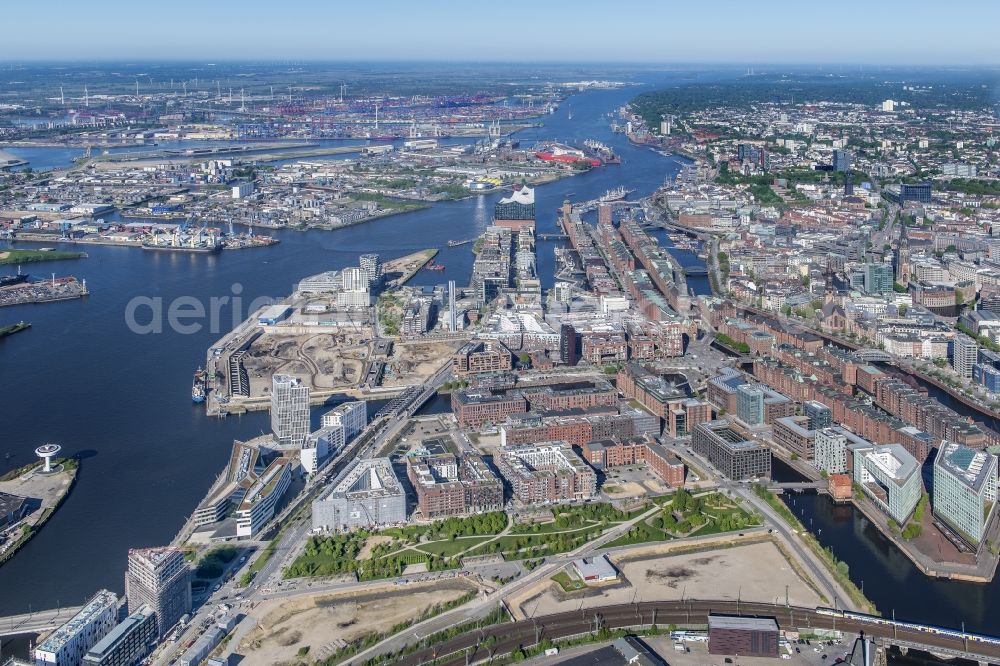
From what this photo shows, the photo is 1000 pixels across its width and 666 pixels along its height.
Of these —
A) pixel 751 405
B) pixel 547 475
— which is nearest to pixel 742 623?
pixel 547 475

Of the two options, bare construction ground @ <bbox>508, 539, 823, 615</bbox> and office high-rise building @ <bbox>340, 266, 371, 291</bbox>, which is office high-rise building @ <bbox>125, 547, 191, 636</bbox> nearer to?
bare construction ground @ <bbox>508, 539, 823, 615</bbox>

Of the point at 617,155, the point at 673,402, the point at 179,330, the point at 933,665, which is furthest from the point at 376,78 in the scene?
the point at 933,665

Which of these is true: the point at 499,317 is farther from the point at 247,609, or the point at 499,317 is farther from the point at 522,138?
the point at 522,138

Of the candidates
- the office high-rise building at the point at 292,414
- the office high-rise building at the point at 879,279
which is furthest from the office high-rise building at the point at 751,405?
the office high-rise building at the point at 879,279

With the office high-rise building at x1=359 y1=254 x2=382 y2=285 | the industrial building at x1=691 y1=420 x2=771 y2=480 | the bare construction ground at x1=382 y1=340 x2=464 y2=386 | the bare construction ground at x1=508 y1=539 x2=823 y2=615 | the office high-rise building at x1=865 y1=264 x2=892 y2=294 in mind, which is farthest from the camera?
the office high-rise building at x1=359 y1=254 x2=382 y2=285

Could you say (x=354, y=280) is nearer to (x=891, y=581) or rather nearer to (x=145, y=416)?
(x=145, y=416)

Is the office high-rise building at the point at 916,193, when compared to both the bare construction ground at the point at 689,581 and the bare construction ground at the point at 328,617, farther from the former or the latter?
the bare construction ground at the point at 328,617

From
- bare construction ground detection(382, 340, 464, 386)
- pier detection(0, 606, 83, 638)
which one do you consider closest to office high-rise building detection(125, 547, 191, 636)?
pier detection(0, 606, 83, 638)

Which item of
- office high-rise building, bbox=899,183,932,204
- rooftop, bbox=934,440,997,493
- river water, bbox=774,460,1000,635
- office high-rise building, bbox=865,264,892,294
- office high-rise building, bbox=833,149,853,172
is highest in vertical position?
office high-rise building, bbox=833,149,853,172

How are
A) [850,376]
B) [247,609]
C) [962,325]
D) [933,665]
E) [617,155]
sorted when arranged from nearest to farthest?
[933,665] → [247,609] → [850,376] → [962,325] → [617,155]
